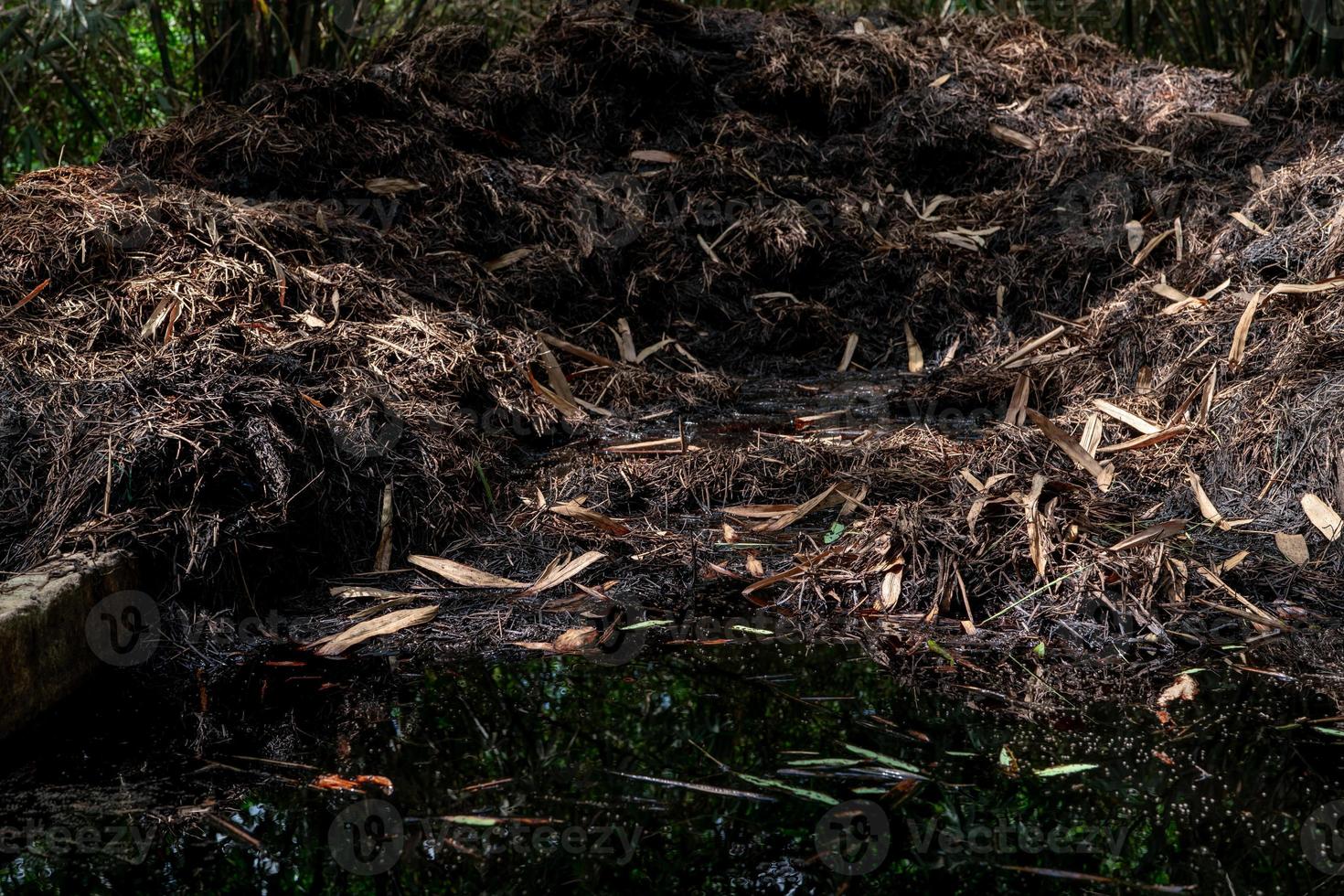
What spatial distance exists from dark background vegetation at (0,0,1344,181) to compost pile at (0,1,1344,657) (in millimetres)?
554

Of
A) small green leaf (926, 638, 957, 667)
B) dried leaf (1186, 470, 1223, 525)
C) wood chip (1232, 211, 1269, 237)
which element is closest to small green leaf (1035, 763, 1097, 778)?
small green leaf (926, 638, 957, 667)

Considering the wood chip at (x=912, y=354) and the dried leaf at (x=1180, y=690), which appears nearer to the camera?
the dried leaf at (x=1180, y=690)

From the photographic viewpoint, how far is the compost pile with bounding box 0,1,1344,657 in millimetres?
2977

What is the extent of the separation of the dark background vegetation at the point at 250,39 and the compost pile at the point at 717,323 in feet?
1.82

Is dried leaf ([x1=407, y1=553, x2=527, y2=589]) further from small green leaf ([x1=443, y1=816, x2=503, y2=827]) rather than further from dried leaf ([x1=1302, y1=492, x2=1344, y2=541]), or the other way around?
dried leaf ([x1=1302, y1=492, x2=1344, y2=541])

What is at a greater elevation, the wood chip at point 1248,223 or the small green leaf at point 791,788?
the wood chip at point 1248,223

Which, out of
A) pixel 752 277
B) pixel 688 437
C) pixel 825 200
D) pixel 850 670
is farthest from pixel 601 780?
pixel 825 200

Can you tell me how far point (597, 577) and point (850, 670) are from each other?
796 mm

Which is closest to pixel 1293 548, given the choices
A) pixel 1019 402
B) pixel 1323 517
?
pixel 1323 517

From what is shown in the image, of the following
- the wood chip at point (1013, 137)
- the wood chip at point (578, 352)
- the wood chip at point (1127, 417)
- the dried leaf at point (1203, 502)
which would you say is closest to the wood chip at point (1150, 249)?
the wood chip at point (1013, 137)

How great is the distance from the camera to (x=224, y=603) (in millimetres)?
2859

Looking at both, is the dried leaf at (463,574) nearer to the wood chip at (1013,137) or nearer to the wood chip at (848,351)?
the wood chip at (848,351)

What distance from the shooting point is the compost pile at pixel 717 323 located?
2.98 meters

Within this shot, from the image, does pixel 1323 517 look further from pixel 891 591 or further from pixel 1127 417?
pixel 891 591
